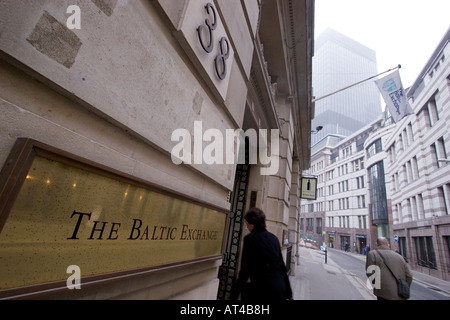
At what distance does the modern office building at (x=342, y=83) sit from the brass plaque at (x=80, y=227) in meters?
91.7

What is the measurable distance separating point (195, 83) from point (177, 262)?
171cm

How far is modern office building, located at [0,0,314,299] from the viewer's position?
0.95 meters

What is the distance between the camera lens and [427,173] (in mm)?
20984

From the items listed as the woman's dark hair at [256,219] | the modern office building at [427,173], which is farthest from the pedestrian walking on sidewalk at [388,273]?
the modern office building at [427,173]

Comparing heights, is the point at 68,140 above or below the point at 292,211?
below

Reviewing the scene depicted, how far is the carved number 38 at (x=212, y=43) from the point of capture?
2206 millimetres

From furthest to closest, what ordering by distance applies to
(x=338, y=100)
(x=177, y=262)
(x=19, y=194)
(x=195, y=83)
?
(x=338, y=100) → (x=195, y=83) → (x=177, y=262) → (x=19, y=194)

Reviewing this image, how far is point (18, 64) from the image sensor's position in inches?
37.4

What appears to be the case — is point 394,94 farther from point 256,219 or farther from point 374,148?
point 374,148

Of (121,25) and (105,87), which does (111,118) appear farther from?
(121,25)

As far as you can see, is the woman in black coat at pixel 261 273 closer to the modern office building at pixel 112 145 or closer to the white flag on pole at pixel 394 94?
the modern office building at pixel 112 145

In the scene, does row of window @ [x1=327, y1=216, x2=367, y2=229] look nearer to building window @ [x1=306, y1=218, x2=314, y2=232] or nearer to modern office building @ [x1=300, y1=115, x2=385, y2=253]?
modern office building @ [x1=300, y1=115, x2=385, y2=253]

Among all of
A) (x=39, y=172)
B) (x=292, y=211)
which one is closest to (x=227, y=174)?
(x=39, y=172)

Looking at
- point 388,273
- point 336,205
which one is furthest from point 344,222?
point 388,273
